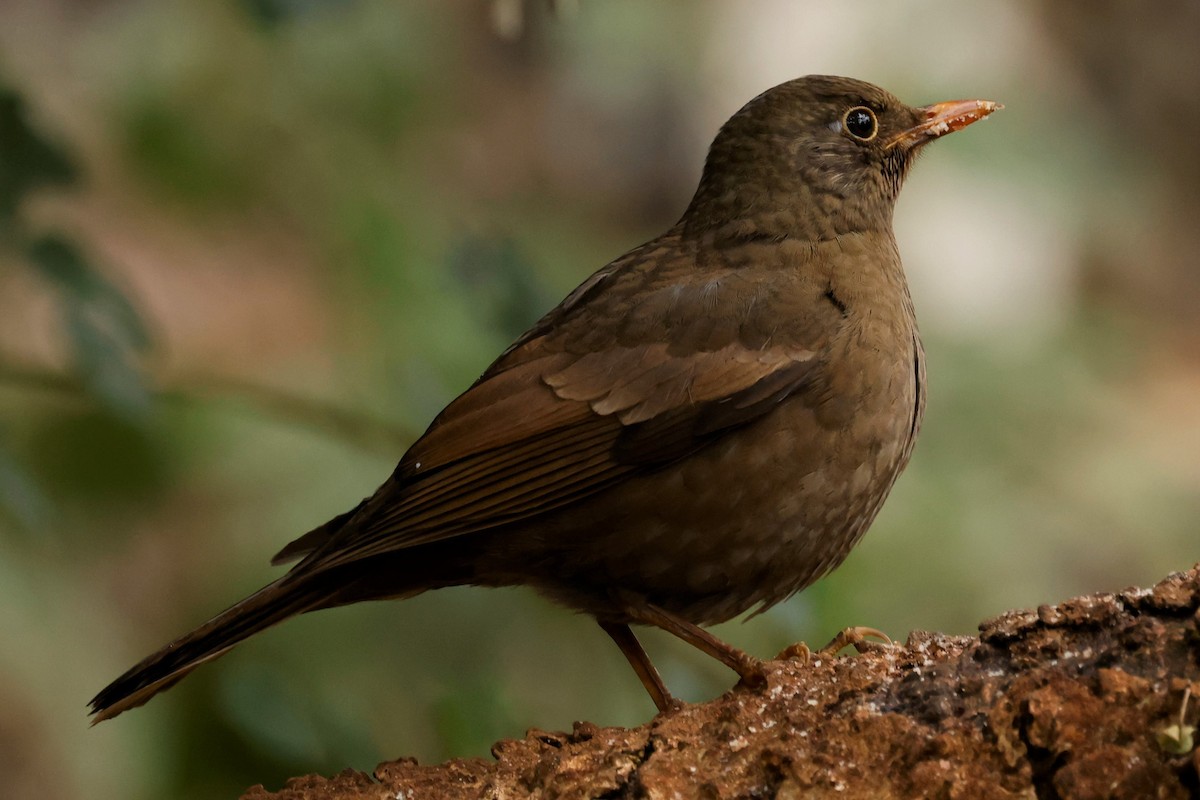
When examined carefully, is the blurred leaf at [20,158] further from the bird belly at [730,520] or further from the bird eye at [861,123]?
the bird eye at [861,123]

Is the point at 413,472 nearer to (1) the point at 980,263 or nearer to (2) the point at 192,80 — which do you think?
(2) the point at 192,80

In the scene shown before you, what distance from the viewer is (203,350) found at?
9.12 meters

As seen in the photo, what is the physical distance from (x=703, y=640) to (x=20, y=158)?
7.25ft

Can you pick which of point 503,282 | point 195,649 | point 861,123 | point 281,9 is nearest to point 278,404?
point 503,282

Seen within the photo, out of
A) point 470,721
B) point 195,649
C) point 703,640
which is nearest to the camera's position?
point 195,649

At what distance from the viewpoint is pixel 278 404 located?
4.43 metres

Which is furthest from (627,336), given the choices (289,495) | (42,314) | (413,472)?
(42,314)

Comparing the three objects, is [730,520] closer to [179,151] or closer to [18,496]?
[18,496]

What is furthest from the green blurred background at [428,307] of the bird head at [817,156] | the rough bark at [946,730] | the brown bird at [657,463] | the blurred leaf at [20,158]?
the rough bark at [946,730]

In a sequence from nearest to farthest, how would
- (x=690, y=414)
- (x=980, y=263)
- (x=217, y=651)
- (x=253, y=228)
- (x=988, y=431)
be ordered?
(x=217, y=651)
(x=690, y=414)
(x=988, y=431)
(x=980, y=263)
(x=253, y=228)

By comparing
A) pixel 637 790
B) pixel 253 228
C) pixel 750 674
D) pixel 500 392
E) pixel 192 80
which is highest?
pixel 253 228

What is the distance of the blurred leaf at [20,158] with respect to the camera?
3.93 meters

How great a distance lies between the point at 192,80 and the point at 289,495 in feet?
6.49

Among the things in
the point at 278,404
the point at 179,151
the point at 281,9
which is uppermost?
the point at 179,151
